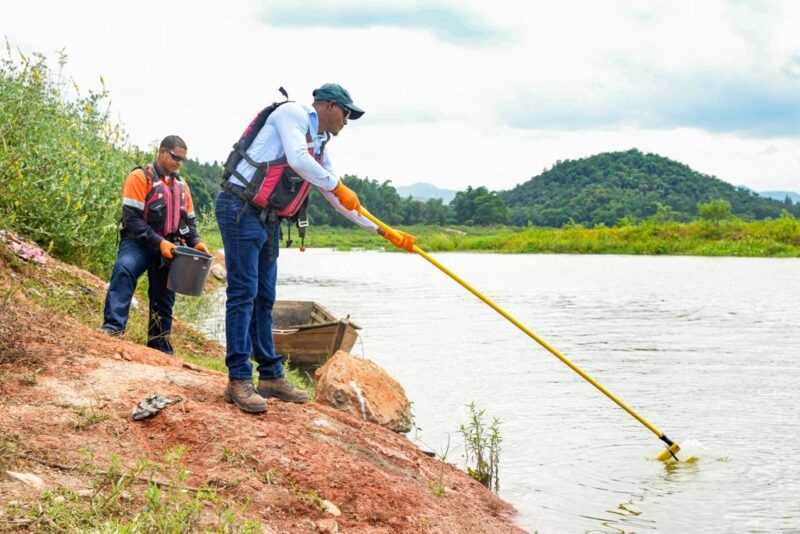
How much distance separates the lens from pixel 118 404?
540cm

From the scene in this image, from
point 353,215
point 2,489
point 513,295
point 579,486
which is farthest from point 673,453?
point 513,295

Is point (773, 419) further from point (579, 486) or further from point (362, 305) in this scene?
point (362, 305)

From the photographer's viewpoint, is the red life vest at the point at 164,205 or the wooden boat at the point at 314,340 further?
the wooden boat at the point at 314,340

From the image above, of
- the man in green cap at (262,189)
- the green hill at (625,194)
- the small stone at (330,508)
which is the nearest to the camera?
the small stone at (330,508)

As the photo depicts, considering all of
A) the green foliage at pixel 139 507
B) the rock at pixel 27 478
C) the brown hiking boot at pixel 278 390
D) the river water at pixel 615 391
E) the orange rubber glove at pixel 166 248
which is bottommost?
the river water at pixel 615 391

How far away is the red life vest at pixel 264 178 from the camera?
563cm

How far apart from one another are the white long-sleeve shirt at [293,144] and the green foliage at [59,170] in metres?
4.12

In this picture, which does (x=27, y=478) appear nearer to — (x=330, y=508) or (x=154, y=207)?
(x=330, y=508)

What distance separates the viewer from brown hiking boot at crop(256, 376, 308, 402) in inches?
247

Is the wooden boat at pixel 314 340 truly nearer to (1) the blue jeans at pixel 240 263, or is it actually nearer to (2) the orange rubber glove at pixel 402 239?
(2) the orange rubber glove at pixel 402 239

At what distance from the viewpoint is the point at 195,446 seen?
511 centimetres

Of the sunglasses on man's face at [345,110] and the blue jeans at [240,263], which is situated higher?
the sunglasses on man's face at [345,110]

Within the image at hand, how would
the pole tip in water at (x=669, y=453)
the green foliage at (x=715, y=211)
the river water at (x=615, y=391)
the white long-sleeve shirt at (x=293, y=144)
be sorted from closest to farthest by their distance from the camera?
the white long-sleeve shirt at (x=293, y=144), the river water at (x=615, y=391), the pole tip in water at (x=669, y=453), the green foliage at (x=715, y=211)

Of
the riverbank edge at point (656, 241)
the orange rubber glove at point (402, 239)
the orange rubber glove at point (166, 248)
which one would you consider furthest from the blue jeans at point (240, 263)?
the riverbank edge at point (656, 241)
